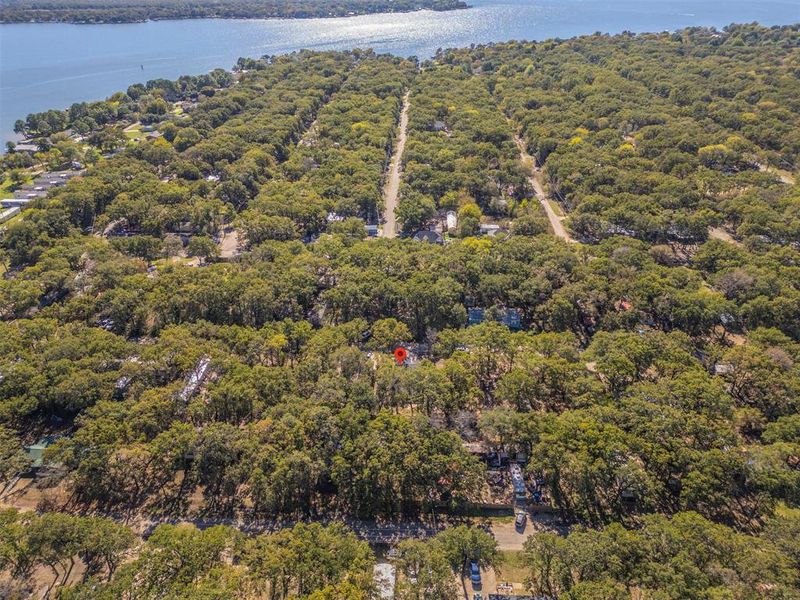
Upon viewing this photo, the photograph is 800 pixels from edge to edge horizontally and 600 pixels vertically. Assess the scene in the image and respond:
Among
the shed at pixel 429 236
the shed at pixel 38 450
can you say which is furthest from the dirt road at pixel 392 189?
the shed at pixel 38 450

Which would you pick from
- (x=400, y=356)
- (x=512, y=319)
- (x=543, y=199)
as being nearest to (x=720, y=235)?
(x=543, y=199)

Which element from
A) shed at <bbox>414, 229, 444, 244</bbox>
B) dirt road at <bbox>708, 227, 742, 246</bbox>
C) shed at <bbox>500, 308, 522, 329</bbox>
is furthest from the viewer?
dirt road at <bbox>708, 227, 742, 246</bbox>

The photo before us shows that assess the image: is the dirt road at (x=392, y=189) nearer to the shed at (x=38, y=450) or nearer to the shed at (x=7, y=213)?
the shed at (x=38, y=450)

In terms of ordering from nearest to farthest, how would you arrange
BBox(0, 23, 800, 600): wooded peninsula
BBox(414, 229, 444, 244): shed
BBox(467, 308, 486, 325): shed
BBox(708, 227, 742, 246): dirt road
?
BBox(0, 23, 800, 600): wooded peninsula
BBox(467, 308, 486, 325): shed
BBox(414, 229, 444, 244): shed
BBox(708, 227, 742, 246): dirt road

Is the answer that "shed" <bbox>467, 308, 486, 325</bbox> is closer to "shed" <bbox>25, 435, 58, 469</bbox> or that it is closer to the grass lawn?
the grass lawn

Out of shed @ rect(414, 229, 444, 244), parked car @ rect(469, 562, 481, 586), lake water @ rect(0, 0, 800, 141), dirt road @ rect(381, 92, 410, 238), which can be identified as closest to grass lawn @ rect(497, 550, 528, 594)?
parked car @ rect(469, 562, 481, 586)

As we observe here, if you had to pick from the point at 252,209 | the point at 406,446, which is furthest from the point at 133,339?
the point at 406,446

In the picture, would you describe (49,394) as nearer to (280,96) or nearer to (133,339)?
(133,339)
